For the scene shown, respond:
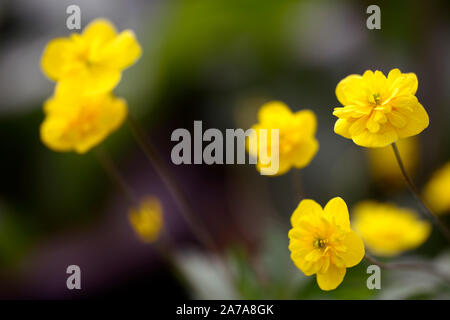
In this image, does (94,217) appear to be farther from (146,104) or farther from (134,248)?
(146,104)

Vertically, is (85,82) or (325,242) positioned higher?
(85,82)

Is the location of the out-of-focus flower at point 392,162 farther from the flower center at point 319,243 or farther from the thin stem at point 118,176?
the flower center at point 319,243

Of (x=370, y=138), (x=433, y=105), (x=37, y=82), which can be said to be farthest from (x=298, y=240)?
(x=37, y=82)

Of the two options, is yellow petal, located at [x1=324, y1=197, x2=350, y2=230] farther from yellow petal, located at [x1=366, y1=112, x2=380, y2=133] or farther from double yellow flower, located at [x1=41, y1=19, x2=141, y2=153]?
double yellow flower, located at [x1=41, y1=19, x2=141, y2=153]

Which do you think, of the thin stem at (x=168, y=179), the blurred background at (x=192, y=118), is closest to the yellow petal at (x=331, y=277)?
the thin stem at (x=168, y=179)

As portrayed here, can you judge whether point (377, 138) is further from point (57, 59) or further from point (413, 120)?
point (57, 59)

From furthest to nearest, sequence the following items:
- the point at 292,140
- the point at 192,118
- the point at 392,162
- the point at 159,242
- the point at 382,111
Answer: the point at 192,118, the point at 392,162, the point at 159,242, the point at 292,140, the point at 382,111

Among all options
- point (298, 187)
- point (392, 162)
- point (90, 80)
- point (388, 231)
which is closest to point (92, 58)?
point (90, 80)
